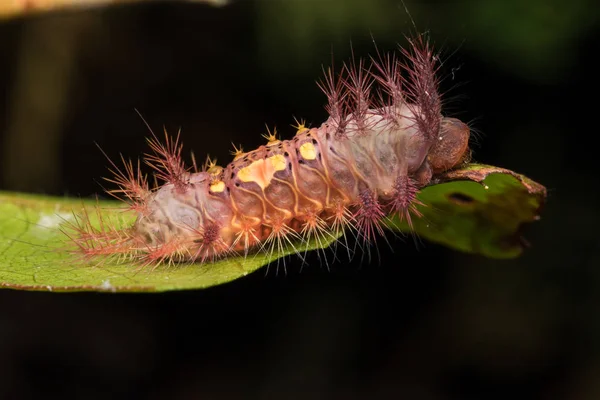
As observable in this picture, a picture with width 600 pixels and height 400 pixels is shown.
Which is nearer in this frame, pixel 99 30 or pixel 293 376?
pixel 293 376

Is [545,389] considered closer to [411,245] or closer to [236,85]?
[411,245]

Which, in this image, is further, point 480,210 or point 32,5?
point 480,210

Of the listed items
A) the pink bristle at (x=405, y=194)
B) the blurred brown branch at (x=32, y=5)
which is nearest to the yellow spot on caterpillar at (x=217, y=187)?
the pink bristle at (x=405, y=194)

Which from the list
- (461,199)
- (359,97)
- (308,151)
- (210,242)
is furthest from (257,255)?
(461,199)

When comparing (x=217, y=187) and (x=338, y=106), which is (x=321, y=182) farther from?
(x=217, y=187)

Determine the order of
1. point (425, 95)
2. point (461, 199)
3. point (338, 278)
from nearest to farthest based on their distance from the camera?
point (425, 95) < point (461, 199) < point (338, 278)

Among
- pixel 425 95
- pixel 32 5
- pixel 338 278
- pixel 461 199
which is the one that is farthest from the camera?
pixel 338 278

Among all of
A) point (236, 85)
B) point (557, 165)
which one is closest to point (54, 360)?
point (236, 85)
